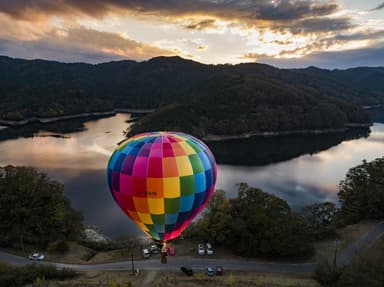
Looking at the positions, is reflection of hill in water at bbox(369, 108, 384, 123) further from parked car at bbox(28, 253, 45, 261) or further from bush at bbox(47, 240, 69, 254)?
parked car at bbox(28, 253, 45, 261)

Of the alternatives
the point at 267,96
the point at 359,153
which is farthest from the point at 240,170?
the point at 267,96

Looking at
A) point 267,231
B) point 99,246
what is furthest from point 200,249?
point 99,246

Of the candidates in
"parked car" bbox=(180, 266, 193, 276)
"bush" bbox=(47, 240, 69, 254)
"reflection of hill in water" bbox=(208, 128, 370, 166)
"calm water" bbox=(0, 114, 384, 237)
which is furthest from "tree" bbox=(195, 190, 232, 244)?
"reflection of hill in water" bbox=(208, 128, 370, 166)

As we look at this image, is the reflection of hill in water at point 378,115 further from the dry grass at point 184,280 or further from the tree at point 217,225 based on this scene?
the dry grass at point 184,280

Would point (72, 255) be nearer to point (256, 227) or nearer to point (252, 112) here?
point (256, 227)

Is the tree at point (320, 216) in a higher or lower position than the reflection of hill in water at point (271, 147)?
lower

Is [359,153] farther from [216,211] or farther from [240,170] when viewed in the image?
[216,211]

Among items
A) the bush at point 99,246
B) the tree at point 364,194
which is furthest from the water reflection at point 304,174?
the bush at point 99,246

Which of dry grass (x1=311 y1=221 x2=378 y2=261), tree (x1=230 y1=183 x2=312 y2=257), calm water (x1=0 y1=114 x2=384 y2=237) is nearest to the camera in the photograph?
tree (x1=230 y1=183 x2=312 y2=257)
